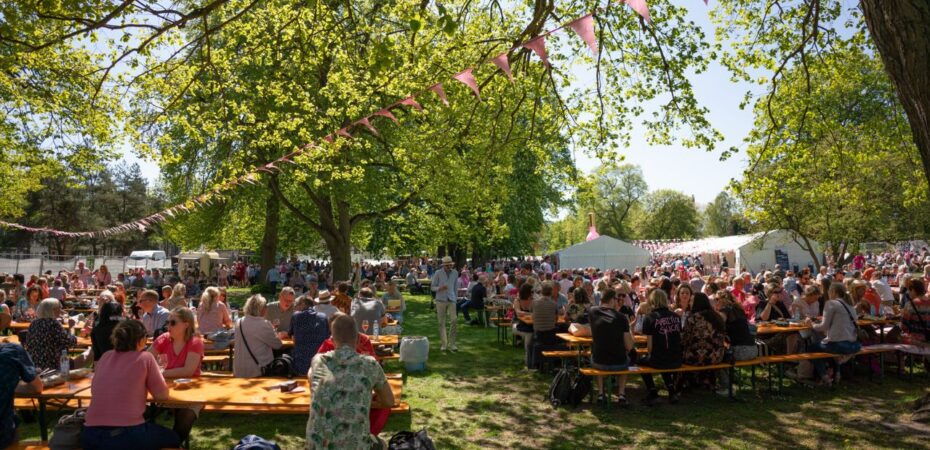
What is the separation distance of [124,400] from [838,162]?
11569 mm

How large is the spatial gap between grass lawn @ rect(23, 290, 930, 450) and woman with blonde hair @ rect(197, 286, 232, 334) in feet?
7.55

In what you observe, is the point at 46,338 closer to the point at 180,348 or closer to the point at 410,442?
the point at 180,348

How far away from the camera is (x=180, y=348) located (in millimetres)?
5559

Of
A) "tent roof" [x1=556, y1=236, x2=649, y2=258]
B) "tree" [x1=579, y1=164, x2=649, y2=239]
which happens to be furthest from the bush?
"tree" [x1=579, y1=164, x2=649, y2=239]

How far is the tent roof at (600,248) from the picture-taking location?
31172 mm

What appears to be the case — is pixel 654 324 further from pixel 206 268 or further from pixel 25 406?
pixel 206 268

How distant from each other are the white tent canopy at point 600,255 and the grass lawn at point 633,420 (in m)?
22.5

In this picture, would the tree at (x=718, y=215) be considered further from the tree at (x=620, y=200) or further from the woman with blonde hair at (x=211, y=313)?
the woman with blonde hair at (x=211, y=313)

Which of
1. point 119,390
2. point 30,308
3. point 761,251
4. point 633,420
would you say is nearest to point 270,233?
point 30,308

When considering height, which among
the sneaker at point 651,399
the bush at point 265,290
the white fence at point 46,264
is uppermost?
the white fence at point 46,264

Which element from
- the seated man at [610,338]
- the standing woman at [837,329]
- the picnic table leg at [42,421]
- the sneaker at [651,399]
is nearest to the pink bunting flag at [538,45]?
the seated man at [610,338]

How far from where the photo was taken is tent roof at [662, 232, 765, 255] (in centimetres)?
3111

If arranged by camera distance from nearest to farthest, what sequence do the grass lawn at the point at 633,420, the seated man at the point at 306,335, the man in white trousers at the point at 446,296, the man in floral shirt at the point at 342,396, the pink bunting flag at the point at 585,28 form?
the man in floral shirt at the point at 342,396 < the pink bunting flag at the point at 585,28 < the grass lawn at the point at 633,420 < the seated man at the point at 306,335 < the man in white trousers at the point at 446,296

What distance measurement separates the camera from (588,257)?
31141 mm
